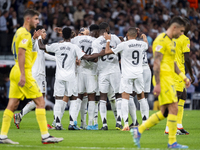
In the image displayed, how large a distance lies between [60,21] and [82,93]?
9.87 metres

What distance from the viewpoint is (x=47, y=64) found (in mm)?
17844

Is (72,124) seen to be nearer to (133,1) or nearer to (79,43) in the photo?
(79,43)

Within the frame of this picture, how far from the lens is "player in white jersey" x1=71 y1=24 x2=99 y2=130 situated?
415 inches

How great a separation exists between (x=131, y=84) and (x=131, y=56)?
72 cm

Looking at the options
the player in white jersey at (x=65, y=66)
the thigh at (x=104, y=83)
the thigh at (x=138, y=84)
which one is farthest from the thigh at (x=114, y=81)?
the player in white jersey at (x=65, y=66)

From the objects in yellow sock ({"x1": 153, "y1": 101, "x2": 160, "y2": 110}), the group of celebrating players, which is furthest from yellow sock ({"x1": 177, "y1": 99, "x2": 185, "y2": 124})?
yellow sock ({"x1": 153, "y1": 101, "x2": 160, "y2": 110})

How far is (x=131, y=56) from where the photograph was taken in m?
9.77

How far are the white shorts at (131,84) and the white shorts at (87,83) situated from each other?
98 centimetres

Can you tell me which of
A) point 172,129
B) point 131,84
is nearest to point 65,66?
point 131,84

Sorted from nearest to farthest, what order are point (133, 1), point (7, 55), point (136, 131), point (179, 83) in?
1. point (136, 131)
2. point (179, 83)
3. point (7, 55)
4. point (133, 1)

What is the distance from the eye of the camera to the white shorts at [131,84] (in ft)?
32.2

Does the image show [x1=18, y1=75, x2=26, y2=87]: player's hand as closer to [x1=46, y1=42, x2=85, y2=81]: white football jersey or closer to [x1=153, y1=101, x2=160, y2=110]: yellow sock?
[x1=46, y1=42, x2=85, y2=81]: white football jersey

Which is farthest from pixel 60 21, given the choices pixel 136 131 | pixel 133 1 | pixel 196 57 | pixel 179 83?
pixel 136 131

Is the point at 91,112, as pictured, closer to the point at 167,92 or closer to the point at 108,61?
the point at 108,61
